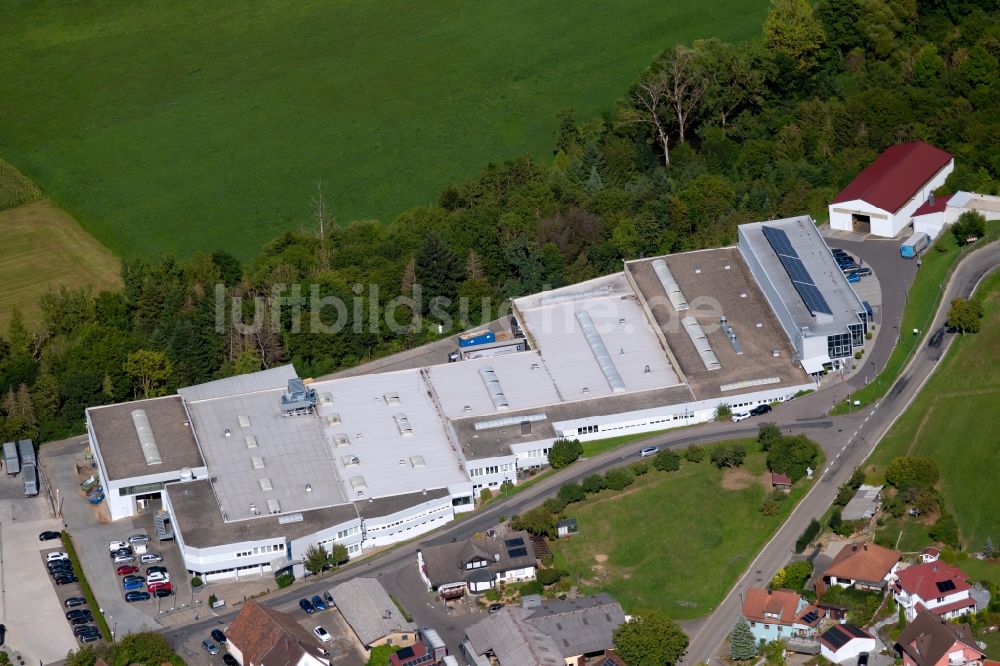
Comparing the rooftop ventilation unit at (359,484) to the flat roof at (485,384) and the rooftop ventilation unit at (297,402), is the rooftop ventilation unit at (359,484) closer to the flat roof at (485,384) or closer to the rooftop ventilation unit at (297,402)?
the rooftop ventilation unit at (297,402)

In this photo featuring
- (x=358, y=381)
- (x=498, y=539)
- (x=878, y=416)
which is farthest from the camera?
(x=358, y=381)

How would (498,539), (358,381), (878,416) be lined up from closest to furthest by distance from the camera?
(498,539) < (878,416) < (358,381)

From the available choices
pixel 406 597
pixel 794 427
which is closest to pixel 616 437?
pixel 794 427

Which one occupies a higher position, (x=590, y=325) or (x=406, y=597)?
(x=590, y=325)

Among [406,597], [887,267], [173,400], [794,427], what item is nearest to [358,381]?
[173,400]

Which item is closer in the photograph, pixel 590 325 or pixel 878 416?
pixel 878 416

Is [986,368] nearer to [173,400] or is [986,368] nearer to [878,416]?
[878,416]
